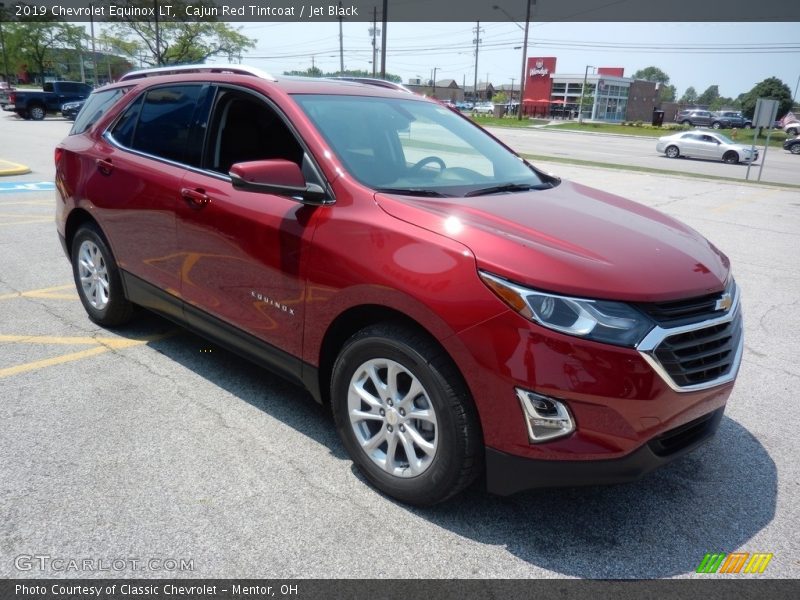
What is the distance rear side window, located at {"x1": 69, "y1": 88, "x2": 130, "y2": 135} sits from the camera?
4773 millimetres

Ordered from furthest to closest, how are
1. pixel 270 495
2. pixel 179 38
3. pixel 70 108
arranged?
pixel 179 38 < pixel 70 108 < pixel 270 495

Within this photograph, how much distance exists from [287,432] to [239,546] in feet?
3.19

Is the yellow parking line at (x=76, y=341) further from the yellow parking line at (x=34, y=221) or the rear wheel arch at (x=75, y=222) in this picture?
the yellow parking line at (x=34, y=221)

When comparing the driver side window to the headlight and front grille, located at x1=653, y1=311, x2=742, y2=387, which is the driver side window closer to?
the headlight

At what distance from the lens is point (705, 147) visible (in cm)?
2867

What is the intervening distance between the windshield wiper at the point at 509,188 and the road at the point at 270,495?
4.86ft

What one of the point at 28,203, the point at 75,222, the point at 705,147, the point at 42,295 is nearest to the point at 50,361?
the point at 75,222

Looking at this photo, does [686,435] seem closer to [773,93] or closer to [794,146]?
[794,146]

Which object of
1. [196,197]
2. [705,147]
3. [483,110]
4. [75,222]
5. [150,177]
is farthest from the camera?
[483,110]

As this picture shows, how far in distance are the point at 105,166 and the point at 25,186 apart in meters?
9.16

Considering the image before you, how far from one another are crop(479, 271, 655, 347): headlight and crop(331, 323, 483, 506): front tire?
0.40 meters

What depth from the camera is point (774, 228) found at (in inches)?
414

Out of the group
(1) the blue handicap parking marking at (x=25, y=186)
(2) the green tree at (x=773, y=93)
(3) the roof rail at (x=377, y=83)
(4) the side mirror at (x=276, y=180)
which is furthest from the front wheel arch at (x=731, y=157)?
(2) the green tree at (x=773, y=93)

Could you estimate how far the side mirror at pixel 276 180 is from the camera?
9.73ft
